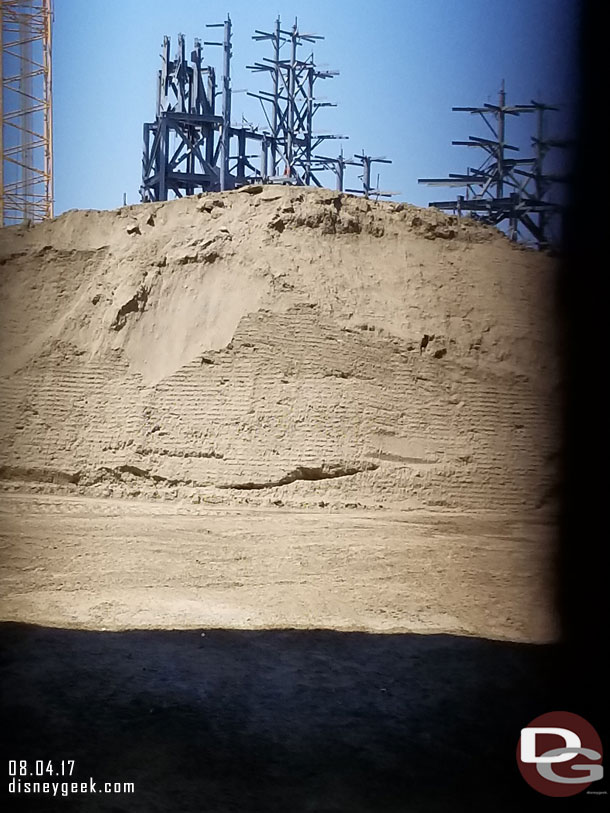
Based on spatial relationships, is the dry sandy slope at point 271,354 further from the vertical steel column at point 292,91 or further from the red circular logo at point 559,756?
the red circular logo at point 559,756

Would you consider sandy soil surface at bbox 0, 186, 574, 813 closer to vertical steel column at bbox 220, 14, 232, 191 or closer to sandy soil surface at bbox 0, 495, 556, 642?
sandy soil surface at bbox 0, 495, 556, 642

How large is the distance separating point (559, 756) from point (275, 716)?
1.38 meters

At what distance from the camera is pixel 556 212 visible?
4.77 meters

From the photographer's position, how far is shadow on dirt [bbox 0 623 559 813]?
3418mm

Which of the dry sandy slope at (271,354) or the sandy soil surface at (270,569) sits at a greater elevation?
the dry sandy slope at (271,354)

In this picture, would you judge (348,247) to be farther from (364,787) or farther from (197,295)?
(364,787)

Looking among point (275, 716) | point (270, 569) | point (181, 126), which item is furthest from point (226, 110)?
point (275, 716)

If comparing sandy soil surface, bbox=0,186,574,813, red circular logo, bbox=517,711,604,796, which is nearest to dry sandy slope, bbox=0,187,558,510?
sandy soil surface, bbox=0,186,574,813

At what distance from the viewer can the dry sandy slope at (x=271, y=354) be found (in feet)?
35.0

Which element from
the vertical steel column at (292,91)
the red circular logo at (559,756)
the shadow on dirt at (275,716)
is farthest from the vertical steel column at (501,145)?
the red circular logo at (559,756)

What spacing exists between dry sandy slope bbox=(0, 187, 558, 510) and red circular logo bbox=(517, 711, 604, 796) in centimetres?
596

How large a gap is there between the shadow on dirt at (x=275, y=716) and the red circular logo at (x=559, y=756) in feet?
0.23

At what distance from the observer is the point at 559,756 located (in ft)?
12.0

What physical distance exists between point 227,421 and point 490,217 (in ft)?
16.0
